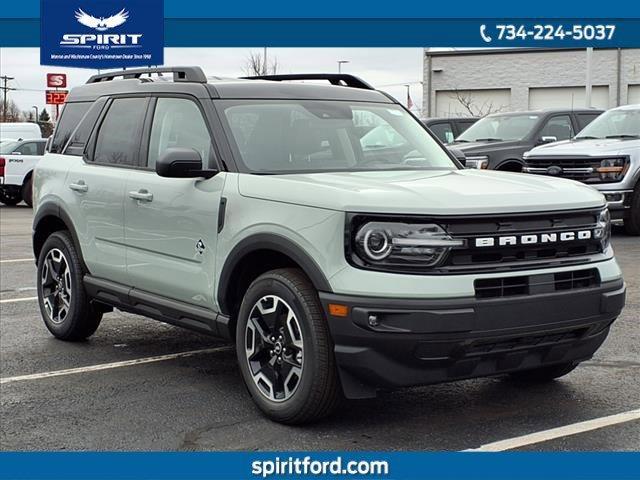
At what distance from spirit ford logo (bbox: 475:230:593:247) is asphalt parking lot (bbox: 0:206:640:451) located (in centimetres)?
97

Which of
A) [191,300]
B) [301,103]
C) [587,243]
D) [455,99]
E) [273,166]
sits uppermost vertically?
[455,99]

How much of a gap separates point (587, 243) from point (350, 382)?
1.49 metres

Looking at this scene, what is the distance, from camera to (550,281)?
15.6 ft

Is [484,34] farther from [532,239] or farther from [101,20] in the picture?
[101,20]

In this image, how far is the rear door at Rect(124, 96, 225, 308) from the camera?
18.1ft

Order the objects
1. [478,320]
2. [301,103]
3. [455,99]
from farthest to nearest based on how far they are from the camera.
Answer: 1. [455,99]
2. [301,103]
3. [478,320]

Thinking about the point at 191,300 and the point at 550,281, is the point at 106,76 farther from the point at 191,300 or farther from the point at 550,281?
the point at 550,281

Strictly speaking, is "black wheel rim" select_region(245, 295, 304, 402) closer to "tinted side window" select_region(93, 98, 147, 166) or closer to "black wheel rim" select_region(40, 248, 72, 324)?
"tinted side window" select_region(93, 98, 147, 166)

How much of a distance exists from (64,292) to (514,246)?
3.83m

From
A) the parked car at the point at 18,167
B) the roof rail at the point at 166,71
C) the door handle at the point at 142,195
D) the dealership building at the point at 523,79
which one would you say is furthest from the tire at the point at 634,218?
the dealership building at the point at 523,79

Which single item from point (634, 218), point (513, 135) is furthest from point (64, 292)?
point (513, 135)

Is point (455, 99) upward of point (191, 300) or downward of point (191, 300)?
upward

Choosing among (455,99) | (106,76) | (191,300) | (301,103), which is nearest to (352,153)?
(301,103)

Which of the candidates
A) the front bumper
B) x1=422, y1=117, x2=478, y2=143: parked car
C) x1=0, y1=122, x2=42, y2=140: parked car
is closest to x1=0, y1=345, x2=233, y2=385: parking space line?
the front bumper
